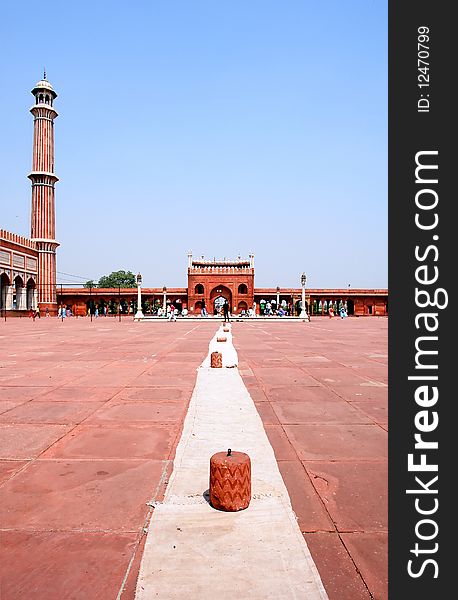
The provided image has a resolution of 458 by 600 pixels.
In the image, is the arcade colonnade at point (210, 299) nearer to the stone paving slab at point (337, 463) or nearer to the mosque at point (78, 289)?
the mosque at point (78, 289)

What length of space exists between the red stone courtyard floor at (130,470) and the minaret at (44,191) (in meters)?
40.3

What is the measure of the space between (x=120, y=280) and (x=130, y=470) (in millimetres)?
81197

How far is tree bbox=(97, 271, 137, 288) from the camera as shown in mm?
80875

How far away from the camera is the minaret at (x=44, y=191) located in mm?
42281

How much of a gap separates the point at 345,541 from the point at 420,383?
925 mm

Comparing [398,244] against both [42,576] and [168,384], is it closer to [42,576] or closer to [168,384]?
[42,576]

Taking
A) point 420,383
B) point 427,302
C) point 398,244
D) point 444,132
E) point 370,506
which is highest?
point 444,132

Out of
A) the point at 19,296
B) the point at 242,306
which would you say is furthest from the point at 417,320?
the point at 242,306

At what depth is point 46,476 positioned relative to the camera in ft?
8.95

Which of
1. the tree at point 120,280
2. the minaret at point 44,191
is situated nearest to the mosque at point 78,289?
the minaret at point 44,191

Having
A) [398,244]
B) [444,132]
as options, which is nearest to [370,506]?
[398,244]

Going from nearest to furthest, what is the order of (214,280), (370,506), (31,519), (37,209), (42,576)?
1. (42,576)
2. (31,519)
3. (370,506)
4. (37,209)
5. (214,280)

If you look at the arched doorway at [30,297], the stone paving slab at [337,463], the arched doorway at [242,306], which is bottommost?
the stone paving slab at [337,463]

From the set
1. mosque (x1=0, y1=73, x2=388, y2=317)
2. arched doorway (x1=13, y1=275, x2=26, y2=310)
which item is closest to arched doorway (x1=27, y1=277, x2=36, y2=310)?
mosque (x1=0, y1=73, x2=388, y2=317)
